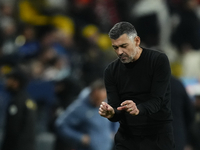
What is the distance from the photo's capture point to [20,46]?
10680 millimetres

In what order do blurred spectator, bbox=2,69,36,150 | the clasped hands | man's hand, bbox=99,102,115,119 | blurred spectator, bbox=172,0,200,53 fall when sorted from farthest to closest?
blurred spectator, bbox=172,0,200,53 < blurred spectator, bbox=2,69,36,150 < man's hand, bbox=99,102,115,119 < the clasped hands

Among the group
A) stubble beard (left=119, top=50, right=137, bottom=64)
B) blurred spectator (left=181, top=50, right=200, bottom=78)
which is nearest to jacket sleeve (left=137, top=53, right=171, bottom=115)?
stubble beard (left=119, top=50, right=137, bottom=64)

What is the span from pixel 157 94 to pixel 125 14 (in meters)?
7.80

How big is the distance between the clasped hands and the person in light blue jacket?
8.32 feet

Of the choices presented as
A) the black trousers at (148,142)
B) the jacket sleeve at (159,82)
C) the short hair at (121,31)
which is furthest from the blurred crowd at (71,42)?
the short hair at (121,31)

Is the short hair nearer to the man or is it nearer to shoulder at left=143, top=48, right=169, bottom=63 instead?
the man

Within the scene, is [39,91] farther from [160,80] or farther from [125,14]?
[160,80]

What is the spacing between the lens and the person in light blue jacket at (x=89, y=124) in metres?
6.84

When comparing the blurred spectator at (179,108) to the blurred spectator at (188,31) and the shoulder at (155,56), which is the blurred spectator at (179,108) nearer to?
the shoulder at (155,56)

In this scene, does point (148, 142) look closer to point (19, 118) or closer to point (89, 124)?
point (89, 124)

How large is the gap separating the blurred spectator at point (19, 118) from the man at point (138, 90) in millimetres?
2900

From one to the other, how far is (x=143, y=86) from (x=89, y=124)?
2.70m

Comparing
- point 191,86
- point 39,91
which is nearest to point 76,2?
point 39,91

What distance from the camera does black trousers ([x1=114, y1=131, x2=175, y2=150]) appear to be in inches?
174
